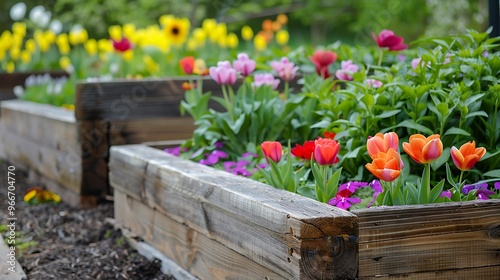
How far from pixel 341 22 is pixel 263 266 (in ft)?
40.0

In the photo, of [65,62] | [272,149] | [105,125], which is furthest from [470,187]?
[65,62]

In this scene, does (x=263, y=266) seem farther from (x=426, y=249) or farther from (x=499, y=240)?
(x=499, y=240)

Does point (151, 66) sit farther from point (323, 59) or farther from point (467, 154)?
point (467, 154)

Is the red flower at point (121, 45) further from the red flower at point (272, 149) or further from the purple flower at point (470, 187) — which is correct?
the purple flower at point (470, 187)

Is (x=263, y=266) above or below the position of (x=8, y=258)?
above

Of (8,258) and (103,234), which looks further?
(103,234)

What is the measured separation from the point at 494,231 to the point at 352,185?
517mm

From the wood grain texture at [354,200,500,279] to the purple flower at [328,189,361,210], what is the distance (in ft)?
0.83

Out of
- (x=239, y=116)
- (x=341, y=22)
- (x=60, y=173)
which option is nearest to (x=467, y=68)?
(x=239, y=116)

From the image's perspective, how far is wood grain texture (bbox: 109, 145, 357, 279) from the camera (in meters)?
1.93

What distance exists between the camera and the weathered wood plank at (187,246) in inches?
93.7

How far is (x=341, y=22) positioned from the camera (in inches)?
552

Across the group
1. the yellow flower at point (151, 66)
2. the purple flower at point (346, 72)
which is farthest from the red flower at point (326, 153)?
the yellow flower at point (151, 66)

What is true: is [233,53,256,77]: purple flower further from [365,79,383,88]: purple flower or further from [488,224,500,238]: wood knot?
[488,224,500,238]: wood knot
